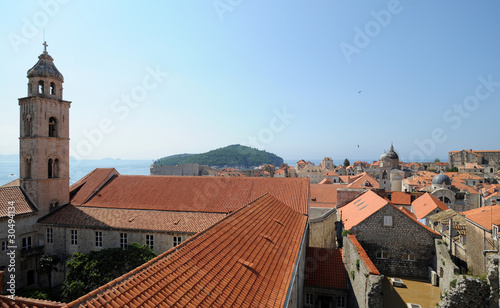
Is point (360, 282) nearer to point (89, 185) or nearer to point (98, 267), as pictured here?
point (98, 267)

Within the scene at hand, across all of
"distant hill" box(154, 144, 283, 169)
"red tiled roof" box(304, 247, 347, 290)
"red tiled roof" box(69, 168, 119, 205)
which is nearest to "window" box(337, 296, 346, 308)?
"red tiled roof" box(304, 247, 347, 290)

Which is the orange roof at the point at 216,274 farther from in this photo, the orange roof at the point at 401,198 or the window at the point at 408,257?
the orange roof at the point at 401,198

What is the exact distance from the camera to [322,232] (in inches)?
1096

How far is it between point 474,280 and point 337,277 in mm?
6405

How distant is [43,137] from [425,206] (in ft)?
123

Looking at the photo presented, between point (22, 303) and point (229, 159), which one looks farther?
point (229, 159)

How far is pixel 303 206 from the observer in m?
21.5

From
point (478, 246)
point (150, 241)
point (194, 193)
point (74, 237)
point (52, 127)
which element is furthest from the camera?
point (194, 193)

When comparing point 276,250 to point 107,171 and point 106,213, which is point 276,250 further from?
point 107,171

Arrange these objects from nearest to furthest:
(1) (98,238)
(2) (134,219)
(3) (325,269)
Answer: (3) (325,269) < (1) (98,238) < (2) (134,219)

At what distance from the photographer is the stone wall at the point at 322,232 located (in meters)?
27.1

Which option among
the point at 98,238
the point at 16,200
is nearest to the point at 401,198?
the point at 98,238

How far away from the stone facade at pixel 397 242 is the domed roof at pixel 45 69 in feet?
86.0

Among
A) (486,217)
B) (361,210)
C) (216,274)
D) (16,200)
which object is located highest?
(16,200)
